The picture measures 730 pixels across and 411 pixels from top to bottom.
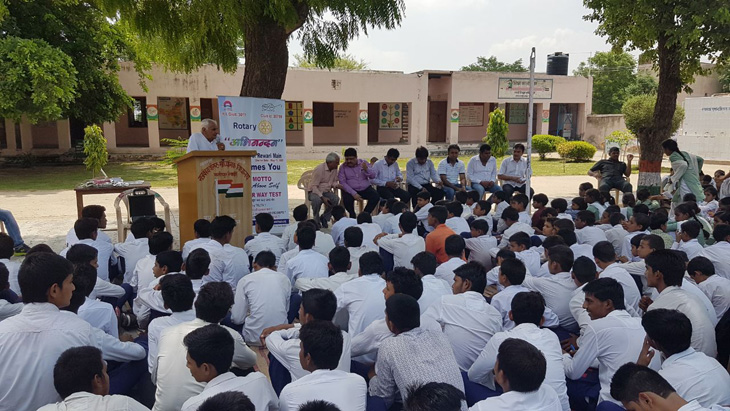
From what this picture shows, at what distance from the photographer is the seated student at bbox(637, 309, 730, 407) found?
261cm

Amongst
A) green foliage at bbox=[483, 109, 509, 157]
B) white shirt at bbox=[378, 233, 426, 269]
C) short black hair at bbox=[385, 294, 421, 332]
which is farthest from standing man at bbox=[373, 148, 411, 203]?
green foliage at bbox=[483, 109, 509, 157]

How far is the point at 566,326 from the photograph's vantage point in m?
4.07

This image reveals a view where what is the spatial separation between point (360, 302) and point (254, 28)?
15.6 ft

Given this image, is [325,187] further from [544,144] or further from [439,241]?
[544,144]

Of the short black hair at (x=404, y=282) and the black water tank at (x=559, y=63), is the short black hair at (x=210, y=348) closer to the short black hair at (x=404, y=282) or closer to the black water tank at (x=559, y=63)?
the short black hair at (x=404, y=282)

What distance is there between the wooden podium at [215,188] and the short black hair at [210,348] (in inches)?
148

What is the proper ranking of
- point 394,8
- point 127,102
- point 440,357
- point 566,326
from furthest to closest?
point 127,102
point 394,8
point 566,326
point 440,357

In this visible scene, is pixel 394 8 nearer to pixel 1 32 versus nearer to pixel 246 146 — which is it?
pixel 246 146

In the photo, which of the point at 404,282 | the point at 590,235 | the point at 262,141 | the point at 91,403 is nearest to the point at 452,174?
the point at 262,141

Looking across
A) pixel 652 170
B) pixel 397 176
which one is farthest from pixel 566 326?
pixel 652 170

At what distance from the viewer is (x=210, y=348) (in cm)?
244

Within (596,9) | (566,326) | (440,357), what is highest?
(596,9)

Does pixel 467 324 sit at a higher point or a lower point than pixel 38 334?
lower

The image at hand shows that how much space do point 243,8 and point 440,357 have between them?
4.83m
